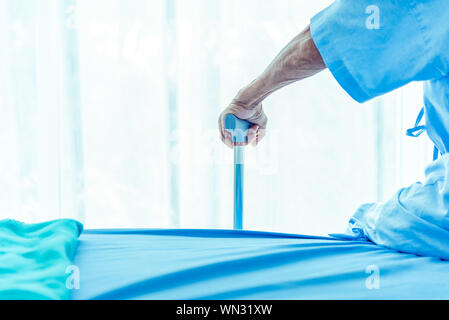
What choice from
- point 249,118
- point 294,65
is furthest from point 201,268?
point 249,118

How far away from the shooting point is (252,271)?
1.74 ft

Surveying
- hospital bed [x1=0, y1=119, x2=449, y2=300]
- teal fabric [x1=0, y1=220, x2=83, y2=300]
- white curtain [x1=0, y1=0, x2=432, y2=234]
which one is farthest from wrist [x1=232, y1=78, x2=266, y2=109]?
white curtain [x1=0, y1=0, x2=432, y2=234]

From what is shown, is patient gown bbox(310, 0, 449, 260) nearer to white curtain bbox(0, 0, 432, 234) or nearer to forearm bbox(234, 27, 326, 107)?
forearm bbox(234, 27, 326, 107)

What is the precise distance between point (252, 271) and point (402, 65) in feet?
1.17

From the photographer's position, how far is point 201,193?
1.90 m

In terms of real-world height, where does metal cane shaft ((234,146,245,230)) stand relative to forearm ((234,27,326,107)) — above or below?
below

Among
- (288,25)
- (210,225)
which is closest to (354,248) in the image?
(210,225)

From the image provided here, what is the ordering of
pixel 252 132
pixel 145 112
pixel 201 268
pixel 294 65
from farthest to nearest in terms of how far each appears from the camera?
1. pixel 145 112
2. pixel 252 132
3. pixel 294 65
4. pixel 201 268

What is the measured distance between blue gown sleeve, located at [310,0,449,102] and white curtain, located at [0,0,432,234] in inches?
49.1

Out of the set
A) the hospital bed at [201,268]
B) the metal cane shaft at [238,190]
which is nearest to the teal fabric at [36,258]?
the hospital bed at [201,268]

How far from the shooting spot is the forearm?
698 mm

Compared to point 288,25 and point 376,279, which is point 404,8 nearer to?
point 376,279

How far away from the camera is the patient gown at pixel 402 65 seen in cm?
59

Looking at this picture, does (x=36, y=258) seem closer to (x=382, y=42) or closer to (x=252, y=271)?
(x=252, y=271)
